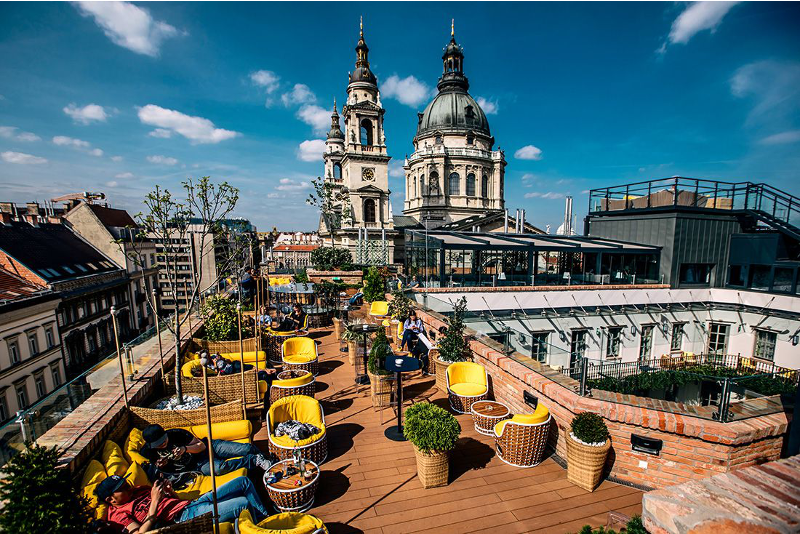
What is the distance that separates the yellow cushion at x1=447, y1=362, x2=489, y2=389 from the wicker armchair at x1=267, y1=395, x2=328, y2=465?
2655 millimetres

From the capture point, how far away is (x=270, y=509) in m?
4.23

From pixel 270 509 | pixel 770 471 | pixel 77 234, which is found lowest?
pixel 270 509

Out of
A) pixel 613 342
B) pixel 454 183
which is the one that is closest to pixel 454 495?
pixel 613 342

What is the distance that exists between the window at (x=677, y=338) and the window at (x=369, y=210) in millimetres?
29585

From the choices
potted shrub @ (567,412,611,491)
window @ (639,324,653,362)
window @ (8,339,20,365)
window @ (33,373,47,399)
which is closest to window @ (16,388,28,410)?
window @ (33,373,47,399)

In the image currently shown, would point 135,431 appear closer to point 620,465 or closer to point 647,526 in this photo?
point 647,526

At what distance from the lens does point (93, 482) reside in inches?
148

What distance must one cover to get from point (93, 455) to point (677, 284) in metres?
23.6

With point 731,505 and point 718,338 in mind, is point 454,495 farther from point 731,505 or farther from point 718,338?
point 718,338

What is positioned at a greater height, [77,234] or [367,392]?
[77,234]

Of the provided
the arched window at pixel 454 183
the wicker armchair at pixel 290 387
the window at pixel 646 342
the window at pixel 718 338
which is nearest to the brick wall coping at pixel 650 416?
the wicker armchair at pixel 290 387

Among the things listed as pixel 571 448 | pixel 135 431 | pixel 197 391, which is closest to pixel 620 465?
pixel 571 448

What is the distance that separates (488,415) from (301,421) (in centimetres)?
303

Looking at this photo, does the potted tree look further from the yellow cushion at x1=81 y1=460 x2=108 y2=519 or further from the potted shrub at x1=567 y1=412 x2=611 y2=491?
the yellow cushion at x1=81 y1=460 x2=108 y2=519
